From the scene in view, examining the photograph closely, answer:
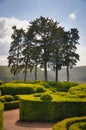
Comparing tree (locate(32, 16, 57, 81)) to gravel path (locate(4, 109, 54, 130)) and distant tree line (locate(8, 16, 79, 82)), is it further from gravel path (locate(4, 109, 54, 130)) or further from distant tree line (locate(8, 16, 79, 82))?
gravel path (locate(4, 109, 54, 130))

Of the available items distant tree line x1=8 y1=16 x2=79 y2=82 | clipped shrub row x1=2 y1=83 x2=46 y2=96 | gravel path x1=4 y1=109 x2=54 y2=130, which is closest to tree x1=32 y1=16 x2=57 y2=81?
distant tree line x1=8 y1=16 x2=79 y2=82

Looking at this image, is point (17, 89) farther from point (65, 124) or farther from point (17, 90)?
point (65, 124)

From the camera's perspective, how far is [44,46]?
56.2 m

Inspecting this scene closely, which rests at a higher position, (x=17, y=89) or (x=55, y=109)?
(x=17, y=89)

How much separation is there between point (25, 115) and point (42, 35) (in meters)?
34.6

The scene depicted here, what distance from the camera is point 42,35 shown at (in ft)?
189

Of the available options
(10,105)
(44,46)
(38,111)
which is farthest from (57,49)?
(38,111)

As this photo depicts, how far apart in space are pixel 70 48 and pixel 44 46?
7898 mm

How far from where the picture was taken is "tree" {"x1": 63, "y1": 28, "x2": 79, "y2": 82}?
199ft

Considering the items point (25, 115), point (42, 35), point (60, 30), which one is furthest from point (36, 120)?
point (60, 30)

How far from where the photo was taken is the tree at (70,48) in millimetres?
60625

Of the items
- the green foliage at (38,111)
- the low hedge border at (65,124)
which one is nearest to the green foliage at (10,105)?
the green foliage at (38,111)

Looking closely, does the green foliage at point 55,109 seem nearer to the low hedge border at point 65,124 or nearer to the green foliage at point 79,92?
the green foliage at point 79,92

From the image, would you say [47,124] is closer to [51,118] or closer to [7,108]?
[51,118]
